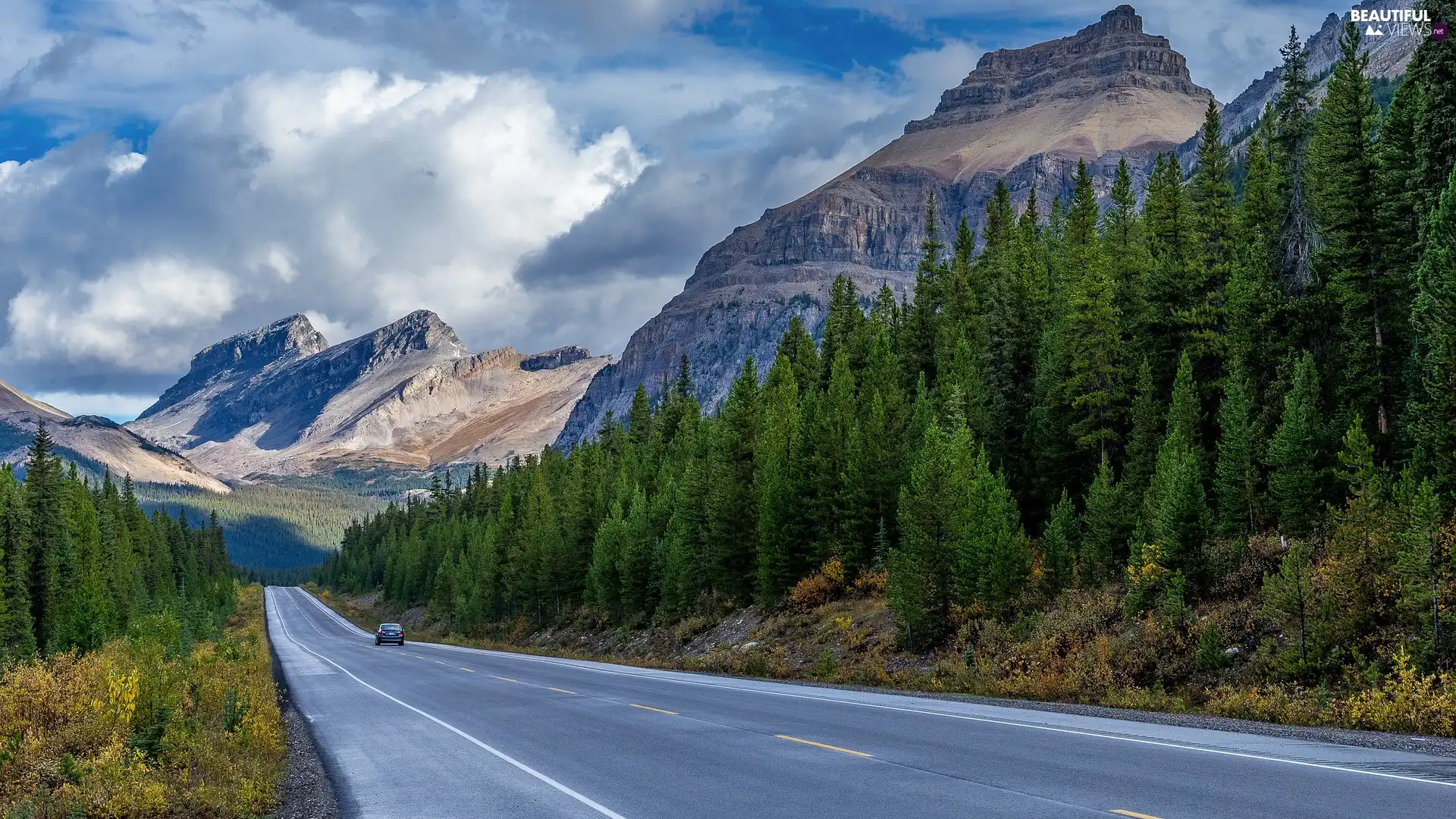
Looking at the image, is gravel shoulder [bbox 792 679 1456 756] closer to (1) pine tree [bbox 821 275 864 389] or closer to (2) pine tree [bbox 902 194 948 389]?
(2) pine tree [bbox 902 194 948 389]

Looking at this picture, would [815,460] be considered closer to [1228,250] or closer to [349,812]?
[1228,250]

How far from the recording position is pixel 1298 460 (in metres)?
30.6

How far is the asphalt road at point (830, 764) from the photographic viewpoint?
10.7 m

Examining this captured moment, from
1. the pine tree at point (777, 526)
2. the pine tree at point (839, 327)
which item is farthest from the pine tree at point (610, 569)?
the pine tree at point (839, 327)

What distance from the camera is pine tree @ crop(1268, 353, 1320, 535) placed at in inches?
1191

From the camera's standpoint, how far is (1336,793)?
34.6 feet

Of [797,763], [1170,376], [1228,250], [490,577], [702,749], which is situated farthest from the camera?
[490,577]

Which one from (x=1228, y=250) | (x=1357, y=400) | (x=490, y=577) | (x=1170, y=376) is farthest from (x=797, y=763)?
(x=490, y=577)

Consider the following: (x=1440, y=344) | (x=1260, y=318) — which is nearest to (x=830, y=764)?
(x=1440, y=344)

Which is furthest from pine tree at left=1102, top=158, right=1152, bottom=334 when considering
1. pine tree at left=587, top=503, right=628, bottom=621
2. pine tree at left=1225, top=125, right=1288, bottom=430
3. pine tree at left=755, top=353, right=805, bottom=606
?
pine tree at left=587, top=503, right=628, bottom=621

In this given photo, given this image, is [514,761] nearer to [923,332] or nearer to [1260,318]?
[1260,318]

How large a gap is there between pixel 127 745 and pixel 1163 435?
36.7 m

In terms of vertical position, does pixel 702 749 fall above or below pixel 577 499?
below

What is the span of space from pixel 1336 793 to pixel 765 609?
3683 centimetres
